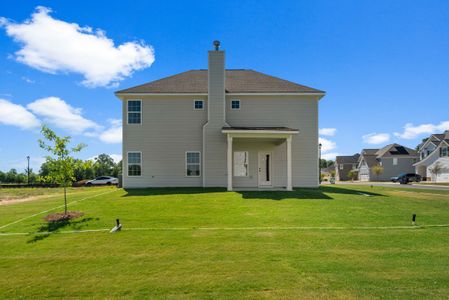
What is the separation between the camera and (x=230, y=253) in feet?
22.4

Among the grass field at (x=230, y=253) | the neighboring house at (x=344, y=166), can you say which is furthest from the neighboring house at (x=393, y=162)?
the grass field at (x=230, y=253)

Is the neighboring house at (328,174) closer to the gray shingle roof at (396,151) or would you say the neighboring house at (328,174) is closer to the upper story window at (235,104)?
the gray shingle roof at (396,151)

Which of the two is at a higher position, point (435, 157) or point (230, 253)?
point (435, 157)

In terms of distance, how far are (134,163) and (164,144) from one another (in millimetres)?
2254

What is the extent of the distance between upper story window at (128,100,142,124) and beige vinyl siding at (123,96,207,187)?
10.6 inches

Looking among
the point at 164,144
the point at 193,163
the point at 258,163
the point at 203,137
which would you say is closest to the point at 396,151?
the point at 258,163

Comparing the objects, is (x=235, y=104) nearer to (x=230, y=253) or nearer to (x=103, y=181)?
(x=230, y=253)

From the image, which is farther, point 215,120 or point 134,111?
point 134,111

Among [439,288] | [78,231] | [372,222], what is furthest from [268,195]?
[439,288]

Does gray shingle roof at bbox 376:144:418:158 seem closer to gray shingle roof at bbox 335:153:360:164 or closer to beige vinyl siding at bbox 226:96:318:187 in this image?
gray shingle roof at bbox 335:153:360:164

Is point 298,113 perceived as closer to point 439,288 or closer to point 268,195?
A: point 268,195

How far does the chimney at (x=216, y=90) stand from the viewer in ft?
61.6

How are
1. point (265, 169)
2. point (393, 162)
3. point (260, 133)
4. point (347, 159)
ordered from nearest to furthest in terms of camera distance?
1. point (260, 133)
2. point (265, 169)
3. point (393, 162)
4. point (347, 159)

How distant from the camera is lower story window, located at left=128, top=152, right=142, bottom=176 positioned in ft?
62.8
